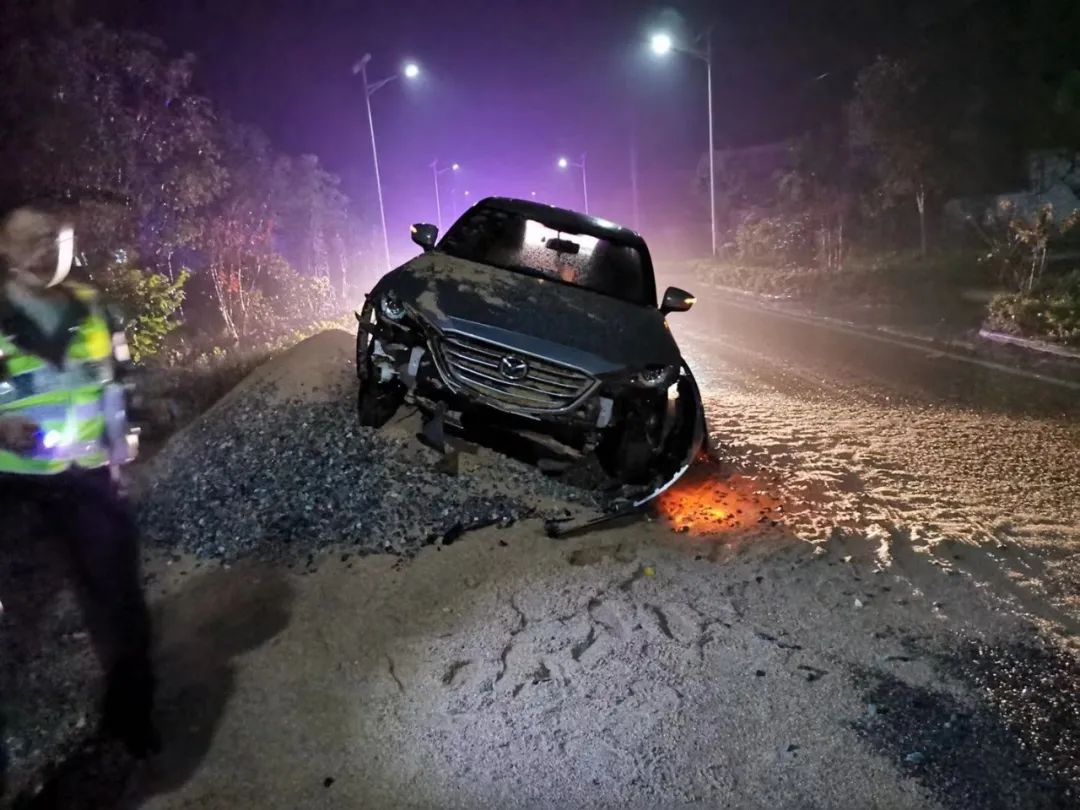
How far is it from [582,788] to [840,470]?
4.43 meters

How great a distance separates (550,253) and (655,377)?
2039 millimetres

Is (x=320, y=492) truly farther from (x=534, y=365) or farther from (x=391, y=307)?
(x=534, y=365)

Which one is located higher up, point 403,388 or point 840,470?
point 403,388

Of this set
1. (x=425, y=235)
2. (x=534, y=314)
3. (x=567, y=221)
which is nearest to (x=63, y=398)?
(x=534, y=314)

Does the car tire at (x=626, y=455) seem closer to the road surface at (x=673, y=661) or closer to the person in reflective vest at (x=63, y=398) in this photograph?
the road surface at (x=673, y=661)

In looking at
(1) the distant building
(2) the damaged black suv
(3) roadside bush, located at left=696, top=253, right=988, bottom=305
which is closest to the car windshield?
(2) the damaged black suv

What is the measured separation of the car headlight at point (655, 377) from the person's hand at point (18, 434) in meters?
3.71

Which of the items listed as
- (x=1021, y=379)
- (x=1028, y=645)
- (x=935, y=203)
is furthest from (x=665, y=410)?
(x=935, y=203)

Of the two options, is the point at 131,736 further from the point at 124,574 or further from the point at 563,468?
the point at 563,468

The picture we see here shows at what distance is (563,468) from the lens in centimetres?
533

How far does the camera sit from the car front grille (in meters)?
5.08

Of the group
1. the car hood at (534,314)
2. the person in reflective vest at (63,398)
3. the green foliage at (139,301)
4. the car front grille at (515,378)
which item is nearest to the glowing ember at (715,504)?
the car hood at (534,314)

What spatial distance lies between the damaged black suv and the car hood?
0.01 metres

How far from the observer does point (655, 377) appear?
526cm
